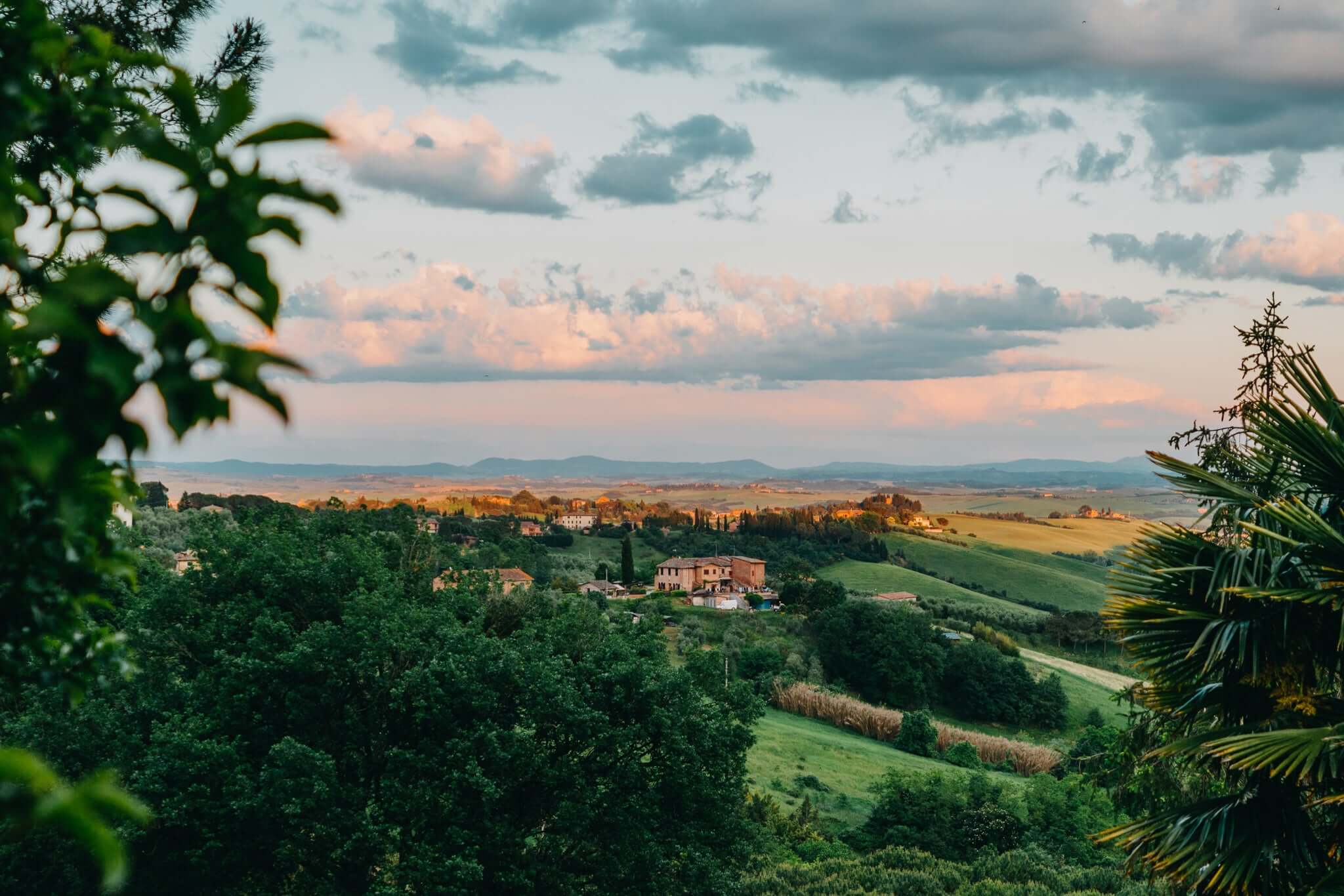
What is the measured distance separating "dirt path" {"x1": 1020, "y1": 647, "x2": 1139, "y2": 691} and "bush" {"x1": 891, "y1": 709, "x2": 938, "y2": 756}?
71.5 feet

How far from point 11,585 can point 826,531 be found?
348 feet

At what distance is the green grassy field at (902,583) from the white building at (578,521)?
100 ft

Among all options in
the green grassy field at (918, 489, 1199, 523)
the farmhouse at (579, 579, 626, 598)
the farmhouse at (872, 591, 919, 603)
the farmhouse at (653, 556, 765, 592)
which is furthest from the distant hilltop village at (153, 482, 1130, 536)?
the farmhouse at (872, 591, 919, 603)

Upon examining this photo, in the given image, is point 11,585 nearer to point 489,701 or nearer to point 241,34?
point 241,34

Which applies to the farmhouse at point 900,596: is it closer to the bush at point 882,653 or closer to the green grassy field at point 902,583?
Result: the green grassy field at point 902,583

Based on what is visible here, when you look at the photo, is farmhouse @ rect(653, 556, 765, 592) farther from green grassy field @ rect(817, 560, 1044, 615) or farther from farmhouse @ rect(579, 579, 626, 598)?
green grassy field @ rect(817, 560, 1044, 615)

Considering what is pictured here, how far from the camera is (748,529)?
114 m

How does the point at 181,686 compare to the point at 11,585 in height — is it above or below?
below

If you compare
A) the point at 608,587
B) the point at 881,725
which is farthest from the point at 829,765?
the point at 608,587

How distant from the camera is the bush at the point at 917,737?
38625 mm

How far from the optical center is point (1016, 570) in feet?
317

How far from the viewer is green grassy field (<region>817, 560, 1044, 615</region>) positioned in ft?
269

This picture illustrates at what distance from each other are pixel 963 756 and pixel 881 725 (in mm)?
4476

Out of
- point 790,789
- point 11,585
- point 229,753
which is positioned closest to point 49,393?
point 11,585
